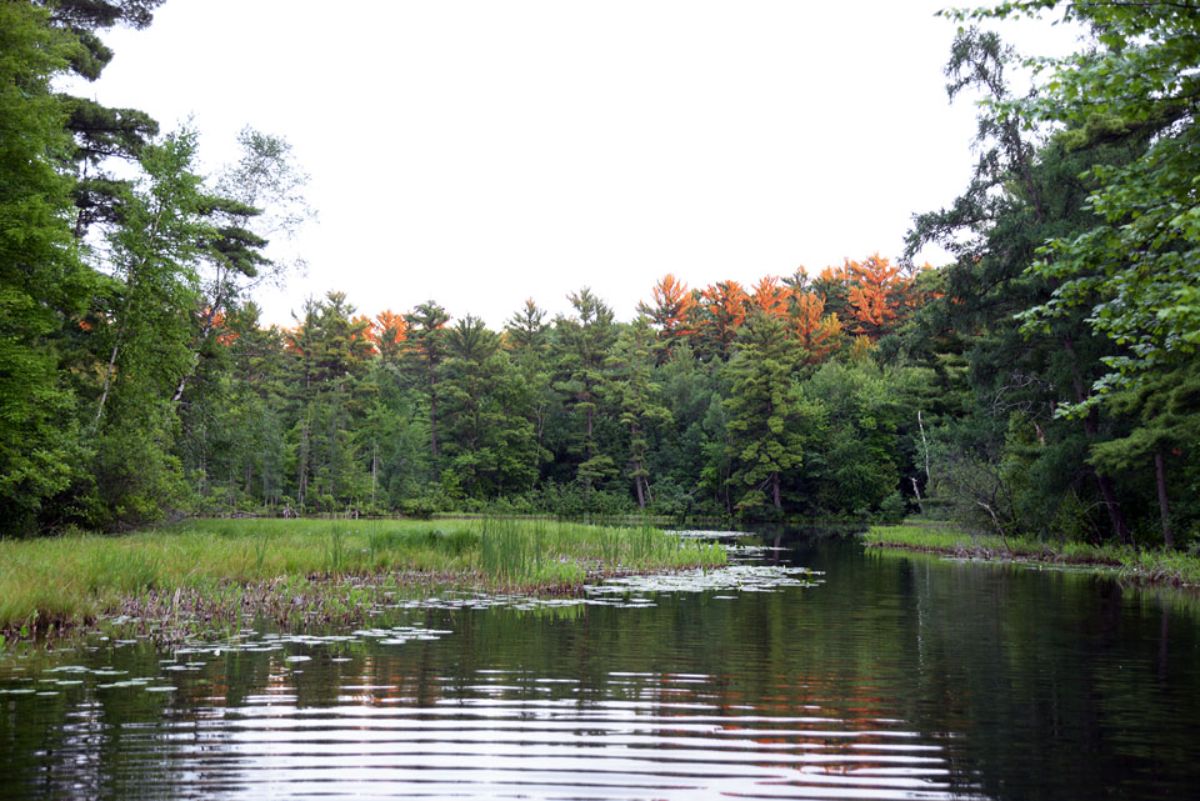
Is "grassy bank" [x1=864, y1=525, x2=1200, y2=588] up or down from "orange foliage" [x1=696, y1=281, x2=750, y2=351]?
down

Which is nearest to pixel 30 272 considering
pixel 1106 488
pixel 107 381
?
pixel 107 381

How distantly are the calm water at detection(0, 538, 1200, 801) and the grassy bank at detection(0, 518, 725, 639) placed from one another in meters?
1.40

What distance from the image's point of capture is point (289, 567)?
54.6 ft

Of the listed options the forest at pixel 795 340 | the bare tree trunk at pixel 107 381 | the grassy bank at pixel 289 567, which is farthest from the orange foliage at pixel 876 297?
the bare tree trunk at pixel 107 381

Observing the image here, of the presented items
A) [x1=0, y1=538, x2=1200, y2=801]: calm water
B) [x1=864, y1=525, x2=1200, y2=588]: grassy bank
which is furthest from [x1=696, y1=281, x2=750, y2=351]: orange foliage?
[x1=0, y1=538, x2=1200, y2=801]: calm water

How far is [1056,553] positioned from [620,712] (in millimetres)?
26122

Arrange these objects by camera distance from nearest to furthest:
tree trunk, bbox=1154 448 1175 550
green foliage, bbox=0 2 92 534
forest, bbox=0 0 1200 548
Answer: forest, bbox=0 0 1200 548, green foliage, bbox=0 2 92 534, tree trunk, bbox=1154 448 1175 550

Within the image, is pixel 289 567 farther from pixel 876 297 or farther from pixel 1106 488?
pixel 876 297

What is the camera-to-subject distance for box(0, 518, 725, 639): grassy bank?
11953mm

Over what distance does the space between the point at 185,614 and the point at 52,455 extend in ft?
35.9

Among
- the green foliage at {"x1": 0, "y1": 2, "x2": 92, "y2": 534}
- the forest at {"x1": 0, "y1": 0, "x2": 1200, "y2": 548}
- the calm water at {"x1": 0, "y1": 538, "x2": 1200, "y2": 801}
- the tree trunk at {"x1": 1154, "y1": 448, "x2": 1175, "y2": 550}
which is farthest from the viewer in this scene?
the tree trunk at {"x1": 1154, "y1": 448, "x2": 1175, "y2": 550}

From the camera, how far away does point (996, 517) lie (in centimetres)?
3309

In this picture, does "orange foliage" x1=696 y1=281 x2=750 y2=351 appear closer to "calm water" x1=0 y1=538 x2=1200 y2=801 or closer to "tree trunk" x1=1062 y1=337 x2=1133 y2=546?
"tree trunk" x1=1062 y1=337 x2=1133 y2=546

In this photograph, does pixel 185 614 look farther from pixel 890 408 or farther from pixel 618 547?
pixel 890 408
